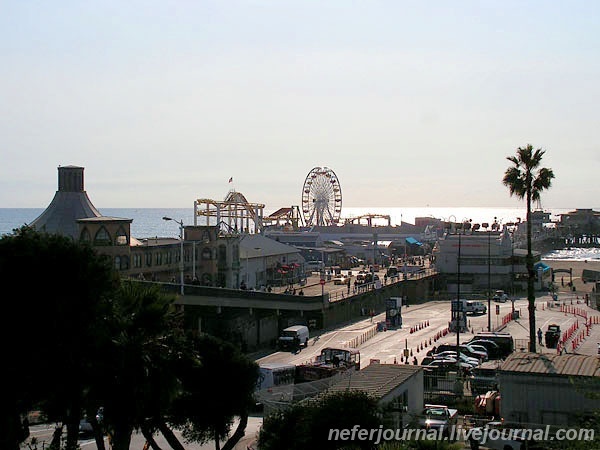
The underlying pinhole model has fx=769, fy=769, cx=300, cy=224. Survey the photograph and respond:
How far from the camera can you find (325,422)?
53.0ft

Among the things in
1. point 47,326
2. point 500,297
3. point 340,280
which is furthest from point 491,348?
point 340,280

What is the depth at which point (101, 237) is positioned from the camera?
46625 millimetres

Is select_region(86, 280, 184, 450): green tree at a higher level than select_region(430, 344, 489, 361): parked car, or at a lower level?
higher

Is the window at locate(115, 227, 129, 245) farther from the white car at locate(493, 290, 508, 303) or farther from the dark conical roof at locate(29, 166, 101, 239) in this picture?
the white car at locate(493, 290, 508, 303)

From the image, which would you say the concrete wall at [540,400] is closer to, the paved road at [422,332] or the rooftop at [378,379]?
the rooftop at [378,379]

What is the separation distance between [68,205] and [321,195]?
79947 mm

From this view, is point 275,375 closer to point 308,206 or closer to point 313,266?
point 313,266

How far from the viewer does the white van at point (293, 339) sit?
4519 cm

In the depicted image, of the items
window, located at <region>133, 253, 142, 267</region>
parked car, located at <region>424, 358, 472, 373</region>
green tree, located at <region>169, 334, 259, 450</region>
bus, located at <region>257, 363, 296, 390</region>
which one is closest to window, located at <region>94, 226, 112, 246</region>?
window, located at <region>133, 253, 142, 267</region>

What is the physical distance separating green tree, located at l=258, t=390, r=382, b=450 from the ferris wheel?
379 ft

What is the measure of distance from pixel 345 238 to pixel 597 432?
132 m

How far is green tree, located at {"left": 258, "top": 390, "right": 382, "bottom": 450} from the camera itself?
52.8 feet

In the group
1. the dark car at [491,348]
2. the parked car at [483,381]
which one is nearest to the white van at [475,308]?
the dark car at [491,348]

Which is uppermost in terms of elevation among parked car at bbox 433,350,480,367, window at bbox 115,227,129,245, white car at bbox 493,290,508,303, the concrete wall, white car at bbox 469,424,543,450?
window at bbox 115,227,129,245
